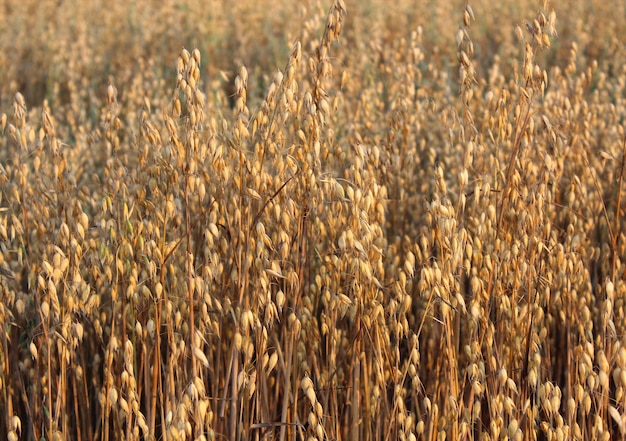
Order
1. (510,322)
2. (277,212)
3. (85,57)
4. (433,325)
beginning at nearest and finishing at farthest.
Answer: (277,212)
(510,322)
(433,325)
(85,57)

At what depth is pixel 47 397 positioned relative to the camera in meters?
1.86

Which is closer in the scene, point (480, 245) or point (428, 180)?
point (480, 245)

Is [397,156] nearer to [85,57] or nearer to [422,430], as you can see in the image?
[422,430]

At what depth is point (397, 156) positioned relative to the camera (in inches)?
92.8

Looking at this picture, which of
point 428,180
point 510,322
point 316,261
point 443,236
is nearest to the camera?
point 443,236

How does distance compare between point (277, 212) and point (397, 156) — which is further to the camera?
point (397, 156)

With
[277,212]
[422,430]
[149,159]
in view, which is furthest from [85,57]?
[422,430]

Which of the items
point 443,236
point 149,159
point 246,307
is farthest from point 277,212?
point 149,159

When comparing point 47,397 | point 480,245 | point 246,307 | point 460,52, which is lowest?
→ point 47,397

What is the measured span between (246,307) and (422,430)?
49 cm

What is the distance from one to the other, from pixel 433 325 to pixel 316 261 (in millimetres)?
403

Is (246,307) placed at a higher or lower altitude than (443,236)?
lower

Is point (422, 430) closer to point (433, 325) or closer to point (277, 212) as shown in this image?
point (433, 325)

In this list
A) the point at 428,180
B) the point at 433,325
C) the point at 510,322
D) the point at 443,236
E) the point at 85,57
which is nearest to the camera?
the point at 443,236
